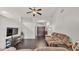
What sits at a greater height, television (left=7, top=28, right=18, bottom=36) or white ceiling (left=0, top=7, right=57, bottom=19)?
white ceiling (left=0, top=7, right=57, bottom=19)

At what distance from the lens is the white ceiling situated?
68.4 inches

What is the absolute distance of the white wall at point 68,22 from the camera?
1753 millimetres

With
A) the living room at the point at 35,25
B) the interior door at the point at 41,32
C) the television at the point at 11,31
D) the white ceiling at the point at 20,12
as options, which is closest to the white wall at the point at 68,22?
the living room at the point at 35,25

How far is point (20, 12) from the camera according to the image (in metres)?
1.80

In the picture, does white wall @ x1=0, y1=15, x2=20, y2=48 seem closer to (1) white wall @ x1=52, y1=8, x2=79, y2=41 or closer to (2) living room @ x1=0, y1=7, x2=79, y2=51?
(2) living room @ x1=0, y1=7, x2=79, y2=51

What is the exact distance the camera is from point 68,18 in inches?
71.6

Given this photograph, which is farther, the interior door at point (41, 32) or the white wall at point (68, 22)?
the interior door at point (41, 32)

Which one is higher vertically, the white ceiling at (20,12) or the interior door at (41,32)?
the white ceiling at (20,12)

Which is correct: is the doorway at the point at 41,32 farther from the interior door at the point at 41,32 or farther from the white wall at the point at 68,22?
the white wall at the point at 68,22

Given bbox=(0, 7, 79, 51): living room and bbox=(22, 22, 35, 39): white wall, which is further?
bbox=(22, 22, 35, 39): white wall

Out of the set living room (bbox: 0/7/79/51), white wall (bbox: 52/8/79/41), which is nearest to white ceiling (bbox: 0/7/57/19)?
living room (bbox: 0/7/79/51)

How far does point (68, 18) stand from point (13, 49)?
3.55 ft

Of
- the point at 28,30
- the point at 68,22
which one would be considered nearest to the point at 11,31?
the point at 28,30

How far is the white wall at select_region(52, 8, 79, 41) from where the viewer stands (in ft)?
5.75
